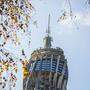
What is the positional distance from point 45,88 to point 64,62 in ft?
47.0

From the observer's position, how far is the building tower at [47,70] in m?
171

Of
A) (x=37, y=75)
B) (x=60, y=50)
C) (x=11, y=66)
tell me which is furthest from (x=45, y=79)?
(x=11, y=66)

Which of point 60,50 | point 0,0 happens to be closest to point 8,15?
point 0,0

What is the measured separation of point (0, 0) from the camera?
1349 cm

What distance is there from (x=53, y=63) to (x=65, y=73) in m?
7.16

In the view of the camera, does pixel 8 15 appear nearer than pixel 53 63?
Yes

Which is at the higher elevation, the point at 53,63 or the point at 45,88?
the point at 53,63

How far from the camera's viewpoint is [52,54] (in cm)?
17238

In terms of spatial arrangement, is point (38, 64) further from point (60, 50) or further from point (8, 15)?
point (8, 15)

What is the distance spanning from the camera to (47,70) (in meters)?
176

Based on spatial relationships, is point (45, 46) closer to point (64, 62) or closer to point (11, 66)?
point (64, 62)

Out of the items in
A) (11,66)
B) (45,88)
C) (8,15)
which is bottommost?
(11,66)

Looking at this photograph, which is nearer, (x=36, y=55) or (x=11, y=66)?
(x=11, y=66)

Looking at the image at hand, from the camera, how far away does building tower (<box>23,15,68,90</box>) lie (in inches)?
6722
